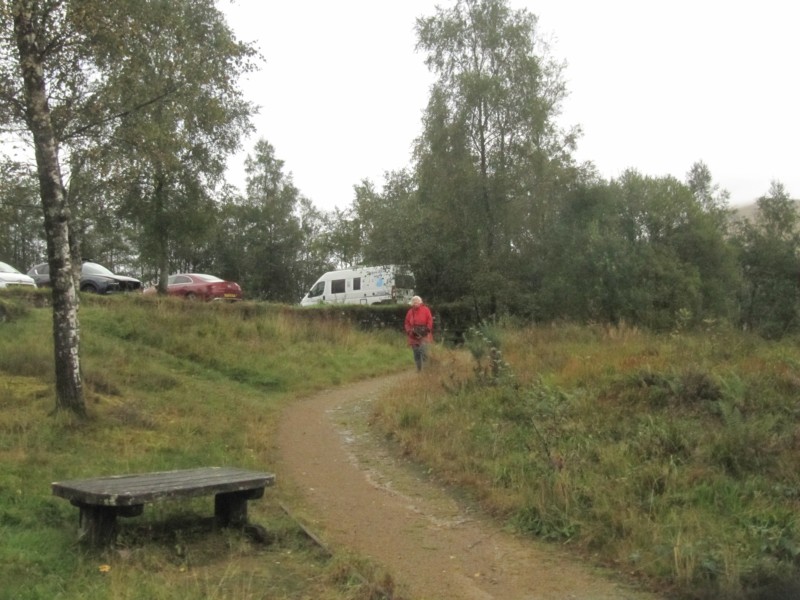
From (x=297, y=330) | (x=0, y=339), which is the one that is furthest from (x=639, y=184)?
(x=0, y=339)

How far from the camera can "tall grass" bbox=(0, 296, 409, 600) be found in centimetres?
530

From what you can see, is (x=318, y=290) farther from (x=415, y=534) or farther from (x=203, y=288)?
(x=415, y=534)

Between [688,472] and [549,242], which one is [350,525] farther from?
[549,242]

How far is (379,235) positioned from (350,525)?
994 inches

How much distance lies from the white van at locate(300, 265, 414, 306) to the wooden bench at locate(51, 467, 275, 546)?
23.1 metres

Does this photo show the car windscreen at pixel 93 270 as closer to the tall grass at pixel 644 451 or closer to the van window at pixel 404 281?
the van window at pixel 404 281

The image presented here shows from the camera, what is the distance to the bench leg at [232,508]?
21.3ft

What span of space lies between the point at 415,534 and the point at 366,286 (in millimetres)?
26615

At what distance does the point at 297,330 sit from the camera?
2019 centimetres

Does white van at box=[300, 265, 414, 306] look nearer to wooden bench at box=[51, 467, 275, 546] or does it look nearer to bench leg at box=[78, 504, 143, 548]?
wooden bench at box=[51, 467, 275, 546]

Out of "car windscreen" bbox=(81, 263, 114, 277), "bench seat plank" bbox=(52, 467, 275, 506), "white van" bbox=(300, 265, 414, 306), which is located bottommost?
"bench seat plank" bbox=(52, 467, 275, 506)

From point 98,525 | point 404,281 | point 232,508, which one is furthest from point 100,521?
point 404,281

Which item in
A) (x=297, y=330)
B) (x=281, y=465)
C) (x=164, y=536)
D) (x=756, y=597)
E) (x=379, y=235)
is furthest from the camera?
(x=379, y=235)

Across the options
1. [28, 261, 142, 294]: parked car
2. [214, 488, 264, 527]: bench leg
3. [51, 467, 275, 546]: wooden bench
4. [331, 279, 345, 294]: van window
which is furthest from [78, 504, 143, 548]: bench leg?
[331, 279, 345, 294]: van window
